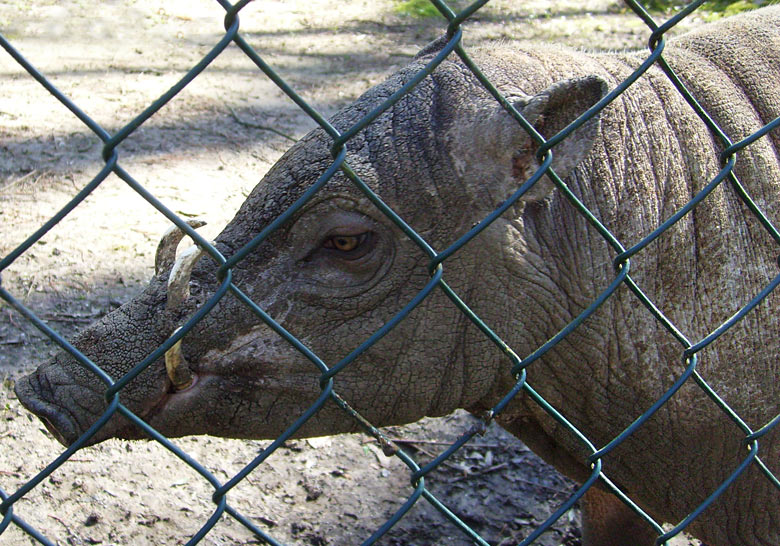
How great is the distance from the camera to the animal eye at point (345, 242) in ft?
8.20

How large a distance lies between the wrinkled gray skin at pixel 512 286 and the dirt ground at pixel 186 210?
1.11 m

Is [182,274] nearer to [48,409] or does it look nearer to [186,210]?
[48,409]

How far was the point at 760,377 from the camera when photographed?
2.68m

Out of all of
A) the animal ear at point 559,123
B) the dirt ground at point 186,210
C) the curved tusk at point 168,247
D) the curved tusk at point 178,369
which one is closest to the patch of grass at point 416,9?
the dirt ground at point 186,210

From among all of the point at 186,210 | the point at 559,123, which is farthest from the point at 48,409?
the point at 186,210

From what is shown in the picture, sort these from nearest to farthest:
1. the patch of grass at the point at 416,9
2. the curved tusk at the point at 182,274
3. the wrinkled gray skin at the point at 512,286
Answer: the curved tusk at the point at 182,274 → the wrinkled gray skin at the point at 512,286 → the patch of grass at the point at 416,9

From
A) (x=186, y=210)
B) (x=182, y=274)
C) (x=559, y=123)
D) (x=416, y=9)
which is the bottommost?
(x=182, y=274)

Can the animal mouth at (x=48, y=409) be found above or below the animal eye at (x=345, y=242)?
below

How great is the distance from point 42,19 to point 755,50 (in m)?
7.75

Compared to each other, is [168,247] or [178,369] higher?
[168,247]

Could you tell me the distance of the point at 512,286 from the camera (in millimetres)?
2602

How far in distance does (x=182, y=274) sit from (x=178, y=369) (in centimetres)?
32

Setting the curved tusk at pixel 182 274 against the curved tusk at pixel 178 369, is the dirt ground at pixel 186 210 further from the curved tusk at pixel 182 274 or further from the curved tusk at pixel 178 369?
the curved tusk at pixel 182 274

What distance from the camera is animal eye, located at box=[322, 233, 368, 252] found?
250cm
